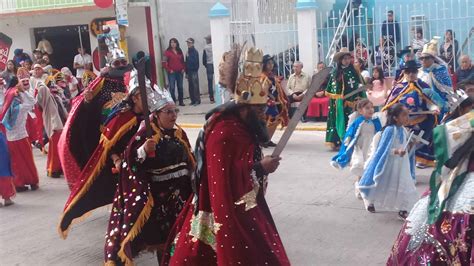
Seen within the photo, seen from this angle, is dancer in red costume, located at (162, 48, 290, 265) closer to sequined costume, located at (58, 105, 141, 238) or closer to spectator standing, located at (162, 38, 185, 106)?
sequined costume, located at (58, 105, 141, 238)

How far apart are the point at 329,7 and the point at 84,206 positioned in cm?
1347

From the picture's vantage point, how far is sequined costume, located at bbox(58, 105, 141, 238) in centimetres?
544

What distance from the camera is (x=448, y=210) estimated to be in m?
3.65

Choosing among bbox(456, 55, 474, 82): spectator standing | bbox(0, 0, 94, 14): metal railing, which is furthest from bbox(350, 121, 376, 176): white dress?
bbox(0, 0, 94, 14): metal railing

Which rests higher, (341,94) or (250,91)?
(250,91)

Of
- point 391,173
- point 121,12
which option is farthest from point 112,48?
point 121,12

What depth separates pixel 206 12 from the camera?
19656mm

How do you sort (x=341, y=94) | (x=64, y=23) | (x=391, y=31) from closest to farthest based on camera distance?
(x=341, y=94), (x=391, y=31), (x=64, y=23)

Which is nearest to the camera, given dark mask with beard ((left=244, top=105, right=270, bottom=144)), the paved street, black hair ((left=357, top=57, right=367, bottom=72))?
dark mask with beard ((left=244, top=105, right=270, bottom=144))

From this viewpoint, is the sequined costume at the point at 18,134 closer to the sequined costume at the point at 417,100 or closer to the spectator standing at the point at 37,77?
the spectator standing at the point at 37,77

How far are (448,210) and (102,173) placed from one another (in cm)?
317

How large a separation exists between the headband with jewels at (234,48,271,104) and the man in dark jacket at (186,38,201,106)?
1338cm

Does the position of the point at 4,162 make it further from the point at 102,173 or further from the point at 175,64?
the point at 175,64

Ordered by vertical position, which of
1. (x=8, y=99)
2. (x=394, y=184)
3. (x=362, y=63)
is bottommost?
(x=394, y=184)
